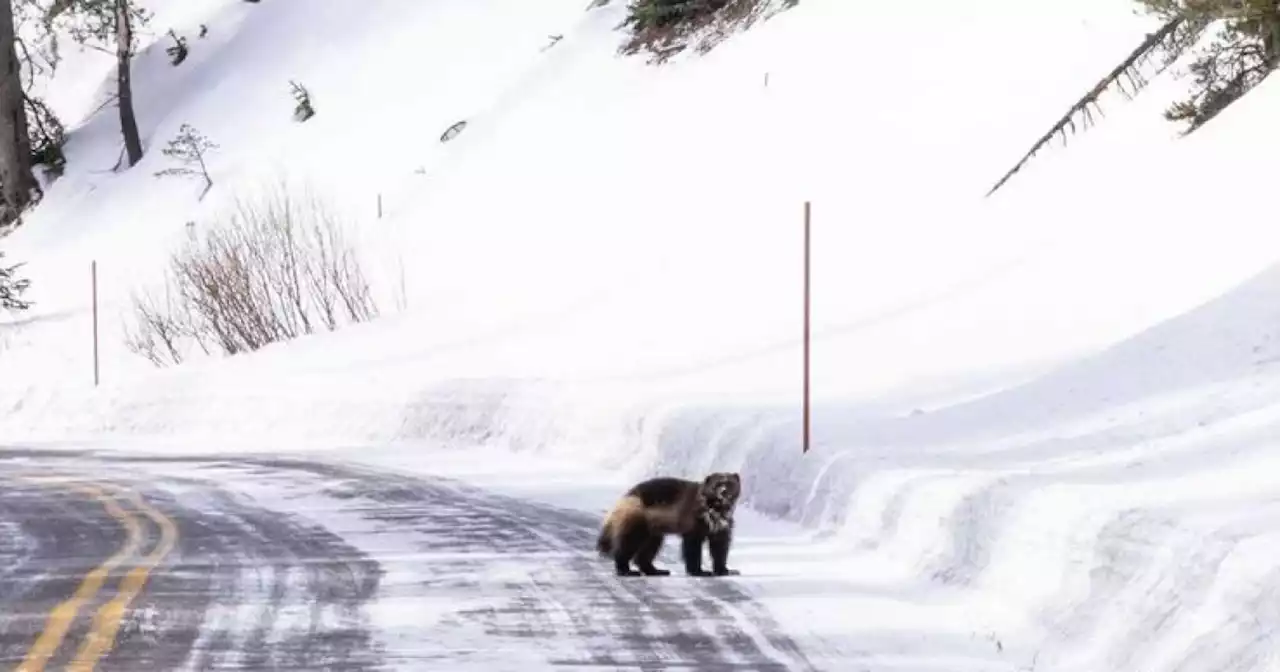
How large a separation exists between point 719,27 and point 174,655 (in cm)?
2953

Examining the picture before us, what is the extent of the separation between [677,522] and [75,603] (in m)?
3.38

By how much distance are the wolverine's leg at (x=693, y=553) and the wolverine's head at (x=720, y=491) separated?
23 centimetres

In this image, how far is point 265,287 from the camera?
3456cm

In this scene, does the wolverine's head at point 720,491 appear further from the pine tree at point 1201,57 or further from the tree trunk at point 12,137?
the tree trunk at point 12,137

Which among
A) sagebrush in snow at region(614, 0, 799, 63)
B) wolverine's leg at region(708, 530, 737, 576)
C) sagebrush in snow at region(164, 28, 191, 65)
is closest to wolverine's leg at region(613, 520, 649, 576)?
wolverine's leg at region(708, 530, 737, 576)

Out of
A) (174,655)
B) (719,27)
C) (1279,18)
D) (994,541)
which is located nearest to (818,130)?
(719,27)

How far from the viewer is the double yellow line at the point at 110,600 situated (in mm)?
8198

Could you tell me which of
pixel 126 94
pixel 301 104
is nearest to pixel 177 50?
pixel 126 94

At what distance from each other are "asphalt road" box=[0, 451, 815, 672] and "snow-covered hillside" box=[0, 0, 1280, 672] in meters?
0.95

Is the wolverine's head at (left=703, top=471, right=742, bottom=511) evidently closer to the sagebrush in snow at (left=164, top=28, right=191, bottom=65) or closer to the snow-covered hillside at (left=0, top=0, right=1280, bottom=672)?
the snow-covered hillside at (left=0, top=0, right=1280, bottom=672)

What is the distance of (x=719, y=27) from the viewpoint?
36.5 meters

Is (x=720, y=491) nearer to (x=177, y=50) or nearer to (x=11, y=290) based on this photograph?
(x=11, y=290)

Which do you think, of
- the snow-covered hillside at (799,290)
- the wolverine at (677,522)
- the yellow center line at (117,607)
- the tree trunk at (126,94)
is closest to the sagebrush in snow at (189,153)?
the snow-covered hillside at (799,290)

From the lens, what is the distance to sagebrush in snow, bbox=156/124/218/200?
45219 millimetres
